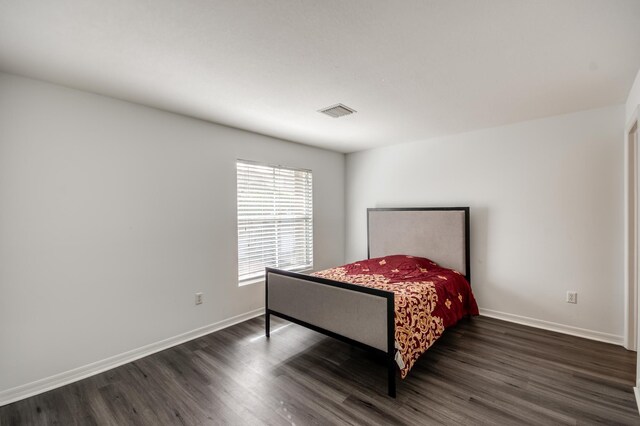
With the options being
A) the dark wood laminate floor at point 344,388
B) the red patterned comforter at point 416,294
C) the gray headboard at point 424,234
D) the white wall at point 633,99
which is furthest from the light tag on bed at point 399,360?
the white wall at point 633,99

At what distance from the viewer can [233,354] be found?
2744 millimetres

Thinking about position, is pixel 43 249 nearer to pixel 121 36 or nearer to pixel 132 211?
pixel 132 211

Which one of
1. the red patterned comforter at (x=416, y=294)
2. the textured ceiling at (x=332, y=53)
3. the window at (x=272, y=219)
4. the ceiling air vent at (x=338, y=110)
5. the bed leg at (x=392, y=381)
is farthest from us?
the window at (x=272, y=219)

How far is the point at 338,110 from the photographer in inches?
115

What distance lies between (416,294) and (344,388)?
3.32 feet

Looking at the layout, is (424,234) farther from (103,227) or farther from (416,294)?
(103,227)

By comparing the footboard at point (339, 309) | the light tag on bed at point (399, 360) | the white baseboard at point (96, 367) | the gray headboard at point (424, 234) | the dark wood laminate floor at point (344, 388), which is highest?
the gray headboard at point (424, 234)

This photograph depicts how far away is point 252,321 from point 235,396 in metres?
1.47

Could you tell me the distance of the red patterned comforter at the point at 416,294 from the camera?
2.32 m

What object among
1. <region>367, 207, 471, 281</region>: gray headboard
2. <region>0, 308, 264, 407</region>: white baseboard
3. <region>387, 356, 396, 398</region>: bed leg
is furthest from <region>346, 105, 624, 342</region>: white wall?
<region>0, 308, 264, 407</region>: white baseboard

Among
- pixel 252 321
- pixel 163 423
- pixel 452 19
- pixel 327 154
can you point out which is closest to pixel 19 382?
pixel 163 423

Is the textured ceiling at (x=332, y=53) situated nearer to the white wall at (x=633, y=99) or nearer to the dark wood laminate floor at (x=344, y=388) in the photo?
the white wall at (x=633, y=99)

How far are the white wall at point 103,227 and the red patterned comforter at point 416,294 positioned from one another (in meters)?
1.55

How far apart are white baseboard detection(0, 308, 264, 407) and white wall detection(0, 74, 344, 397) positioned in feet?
0.15
